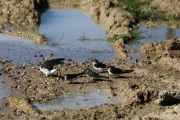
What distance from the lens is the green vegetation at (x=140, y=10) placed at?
62.5 feet

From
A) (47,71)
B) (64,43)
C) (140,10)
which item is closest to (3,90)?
(47,71)

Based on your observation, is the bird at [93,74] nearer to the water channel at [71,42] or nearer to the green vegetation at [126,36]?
the water channel at [71,42]

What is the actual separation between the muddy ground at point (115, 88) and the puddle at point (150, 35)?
17.8 inches

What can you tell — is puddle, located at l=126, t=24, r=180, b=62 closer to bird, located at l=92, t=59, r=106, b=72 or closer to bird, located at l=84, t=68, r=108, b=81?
bird, located at l=92, t=59, r=106, b=72

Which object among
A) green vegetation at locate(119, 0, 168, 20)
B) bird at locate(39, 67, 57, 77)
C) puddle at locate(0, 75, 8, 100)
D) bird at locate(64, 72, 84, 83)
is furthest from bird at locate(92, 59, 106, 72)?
green vegetation at locate(119, 0, 168, 20)

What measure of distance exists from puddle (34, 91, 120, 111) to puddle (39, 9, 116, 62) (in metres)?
2.90

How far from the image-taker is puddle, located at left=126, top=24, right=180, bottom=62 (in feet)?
52.4

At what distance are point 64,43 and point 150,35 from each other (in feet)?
9.58

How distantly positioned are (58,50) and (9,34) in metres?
2.16

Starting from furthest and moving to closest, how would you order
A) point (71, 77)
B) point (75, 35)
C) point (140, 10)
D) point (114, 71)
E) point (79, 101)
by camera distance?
1. point (140, 10)
2. point (75, 35)
3. point (114, 71)
4. point (71, 77)
5. point (79, 101)

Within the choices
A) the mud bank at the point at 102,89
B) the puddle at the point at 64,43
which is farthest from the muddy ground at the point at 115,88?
the puddle at the point at 64,43

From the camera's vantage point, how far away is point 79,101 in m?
11.4

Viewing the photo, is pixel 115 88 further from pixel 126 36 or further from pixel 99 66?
pixel 126 36

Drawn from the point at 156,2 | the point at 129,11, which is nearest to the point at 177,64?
the point at 129,11
